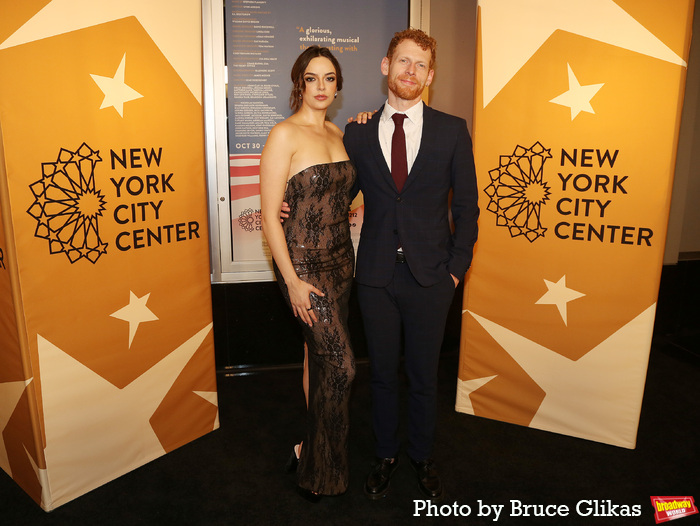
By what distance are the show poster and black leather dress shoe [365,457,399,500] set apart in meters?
1.56

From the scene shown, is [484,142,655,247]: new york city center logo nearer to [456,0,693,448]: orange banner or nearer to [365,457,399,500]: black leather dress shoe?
[456,0,693,448]: orange banner

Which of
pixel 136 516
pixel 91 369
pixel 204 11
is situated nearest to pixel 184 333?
pixel 91 369

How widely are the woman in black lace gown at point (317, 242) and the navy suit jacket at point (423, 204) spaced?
0.10 metres

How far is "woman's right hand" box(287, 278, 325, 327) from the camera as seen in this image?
7.02 ft

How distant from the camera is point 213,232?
3.43 metres

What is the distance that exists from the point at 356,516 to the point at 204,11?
2.74 metres

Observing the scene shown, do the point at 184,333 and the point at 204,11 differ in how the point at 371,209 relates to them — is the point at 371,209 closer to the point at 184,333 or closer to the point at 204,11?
the point at 184,333

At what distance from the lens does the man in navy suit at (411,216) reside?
2191 millimetres

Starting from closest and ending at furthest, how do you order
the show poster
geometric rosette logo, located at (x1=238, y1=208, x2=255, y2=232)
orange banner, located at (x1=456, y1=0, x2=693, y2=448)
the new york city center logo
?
orange banner, located at (x1=456, y1=0, x2=693, y2=448) < the new york city center logo < the show poster < geometric rosette logo, located at (x1=238, y1=208, x2=255, y2=232)

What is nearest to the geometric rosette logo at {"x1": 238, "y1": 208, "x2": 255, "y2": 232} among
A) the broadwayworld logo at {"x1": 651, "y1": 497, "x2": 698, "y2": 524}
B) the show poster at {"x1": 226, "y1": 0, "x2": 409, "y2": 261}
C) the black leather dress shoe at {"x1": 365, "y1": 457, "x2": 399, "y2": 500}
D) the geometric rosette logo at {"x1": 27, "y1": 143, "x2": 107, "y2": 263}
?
the show poster at {"x1": 226, "y1": 0, "x2": 409, "y2": 261}

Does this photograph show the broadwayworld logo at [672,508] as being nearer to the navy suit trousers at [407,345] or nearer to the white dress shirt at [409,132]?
the navy suit trousers at [407,345]

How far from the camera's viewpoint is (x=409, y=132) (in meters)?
2.26

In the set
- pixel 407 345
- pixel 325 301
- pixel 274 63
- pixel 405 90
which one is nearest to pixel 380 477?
pixel 407 345

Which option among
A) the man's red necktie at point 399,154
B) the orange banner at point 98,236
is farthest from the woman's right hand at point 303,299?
the orange banner at point 98,236
